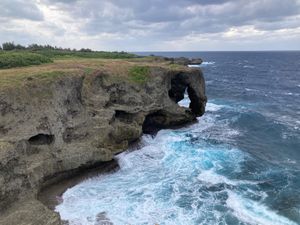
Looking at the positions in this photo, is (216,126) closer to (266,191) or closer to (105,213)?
(266,191)

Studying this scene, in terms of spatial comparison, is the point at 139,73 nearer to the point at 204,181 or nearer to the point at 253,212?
the point at 204,181

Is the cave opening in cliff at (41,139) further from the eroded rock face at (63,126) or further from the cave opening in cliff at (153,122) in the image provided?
the cave opening in cliff at (153,122)

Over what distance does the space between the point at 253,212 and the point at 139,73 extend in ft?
79.9

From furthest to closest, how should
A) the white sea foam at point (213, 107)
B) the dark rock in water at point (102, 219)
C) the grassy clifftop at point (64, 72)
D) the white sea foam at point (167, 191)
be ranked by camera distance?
the white sea foam at point (213, 107) → the grassy clifftop at point (64, 72) → the white sea foam at point (167, 191) → the dark rock in water at point (102, 219)

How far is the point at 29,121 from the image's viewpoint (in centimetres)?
2862

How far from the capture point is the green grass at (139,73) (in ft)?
141

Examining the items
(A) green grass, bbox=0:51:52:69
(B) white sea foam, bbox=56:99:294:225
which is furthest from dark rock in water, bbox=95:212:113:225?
(A) green grass, bbox=0:51:52:69

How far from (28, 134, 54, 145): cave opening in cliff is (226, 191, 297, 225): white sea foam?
16.6 m

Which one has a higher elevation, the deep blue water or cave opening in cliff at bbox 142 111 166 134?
cave opening in cliff at bbox 142 111 166 134

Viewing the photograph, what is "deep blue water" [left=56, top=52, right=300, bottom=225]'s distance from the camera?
1009 inches

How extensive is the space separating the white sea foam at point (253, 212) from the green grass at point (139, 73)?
20289mm

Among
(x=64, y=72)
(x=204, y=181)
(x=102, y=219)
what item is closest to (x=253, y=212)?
(x=204, y=181)

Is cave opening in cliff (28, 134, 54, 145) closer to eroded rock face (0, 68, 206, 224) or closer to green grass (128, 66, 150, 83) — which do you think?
eroded rock face (0, 68, 206, 224)

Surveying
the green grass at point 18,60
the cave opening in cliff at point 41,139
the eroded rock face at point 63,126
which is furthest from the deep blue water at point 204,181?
the green grass at point 18,60
